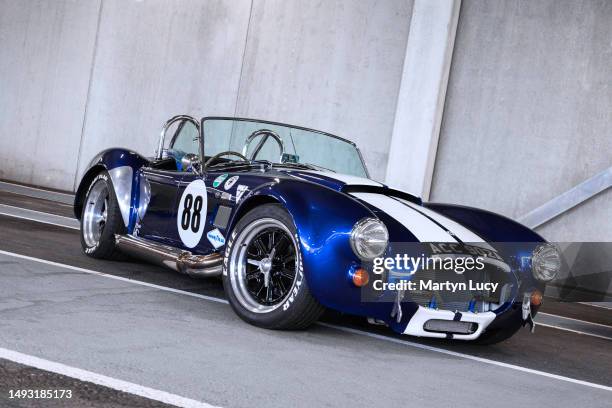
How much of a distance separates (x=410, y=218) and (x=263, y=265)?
830 mm

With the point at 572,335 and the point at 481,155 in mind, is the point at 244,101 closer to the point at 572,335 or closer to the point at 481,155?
the point at 481,155

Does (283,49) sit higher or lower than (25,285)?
higher

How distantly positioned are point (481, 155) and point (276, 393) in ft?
26.7

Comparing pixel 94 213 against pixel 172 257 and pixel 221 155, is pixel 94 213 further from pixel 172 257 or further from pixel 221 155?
pixel 172 257

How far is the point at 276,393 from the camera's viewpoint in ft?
10.6

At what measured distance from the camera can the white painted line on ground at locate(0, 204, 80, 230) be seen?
27.7ft

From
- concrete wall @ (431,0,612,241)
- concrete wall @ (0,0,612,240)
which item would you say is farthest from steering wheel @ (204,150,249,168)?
concrete wall @ (431,0,612,241)

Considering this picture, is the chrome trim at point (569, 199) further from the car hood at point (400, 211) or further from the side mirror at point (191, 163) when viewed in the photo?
the side mirror at point (191, 163)

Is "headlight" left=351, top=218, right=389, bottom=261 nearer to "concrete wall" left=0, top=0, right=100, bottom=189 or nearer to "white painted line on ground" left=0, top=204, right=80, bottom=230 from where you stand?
"white painted line on ground" left=0, top=204, right=80, bottom=230

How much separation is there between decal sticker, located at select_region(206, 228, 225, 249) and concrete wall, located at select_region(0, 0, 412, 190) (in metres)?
6.69

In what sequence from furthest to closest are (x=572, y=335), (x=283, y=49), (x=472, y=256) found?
(x=283, y=49) → (x=572, y=335) → (x=472, y=256)

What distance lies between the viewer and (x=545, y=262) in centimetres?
491

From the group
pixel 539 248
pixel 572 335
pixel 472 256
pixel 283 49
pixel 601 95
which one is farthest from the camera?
pixel 283 49

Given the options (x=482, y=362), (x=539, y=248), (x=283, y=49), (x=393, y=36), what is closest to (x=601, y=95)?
(x=393, y=36)
